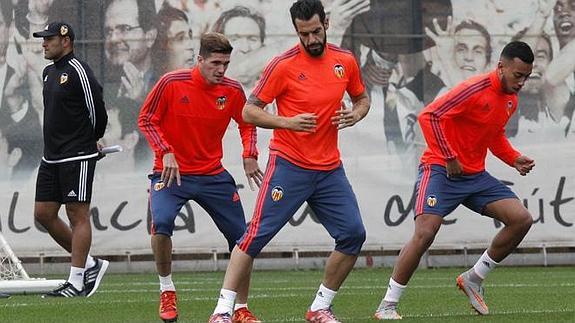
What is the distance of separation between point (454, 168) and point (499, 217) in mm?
620

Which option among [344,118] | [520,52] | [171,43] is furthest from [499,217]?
[171,43]

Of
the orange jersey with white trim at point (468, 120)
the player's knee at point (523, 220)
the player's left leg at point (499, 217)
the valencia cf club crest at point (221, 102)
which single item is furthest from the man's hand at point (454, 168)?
the valencia cf club crest at point (221, 102)

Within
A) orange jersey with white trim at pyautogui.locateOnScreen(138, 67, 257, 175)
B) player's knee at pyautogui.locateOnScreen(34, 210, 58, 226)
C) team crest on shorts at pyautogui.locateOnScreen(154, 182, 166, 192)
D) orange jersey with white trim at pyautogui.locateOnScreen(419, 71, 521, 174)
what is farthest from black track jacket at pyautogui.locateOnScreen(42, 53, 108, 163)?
orange jersey with white trim at pyautogui.locateOnScreen(419, 71, 521, 174)

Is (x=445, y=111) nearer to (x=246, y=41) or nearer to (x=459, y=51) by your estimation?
(x=246, y=41)

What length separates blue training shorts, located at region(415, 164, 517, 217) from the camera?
1138 cm

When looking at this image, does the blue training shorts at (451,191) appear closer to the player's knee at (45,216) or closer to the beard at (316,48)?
the beard at (316,48)

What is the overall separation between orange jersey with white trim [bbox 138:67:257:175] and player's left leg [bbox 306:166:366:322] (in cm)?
106

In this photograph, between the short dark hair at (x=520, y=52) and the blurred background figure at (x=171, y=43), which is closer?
the short dark hair at (x=520, y=52)

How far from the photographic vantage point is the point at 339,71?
9.95 meters

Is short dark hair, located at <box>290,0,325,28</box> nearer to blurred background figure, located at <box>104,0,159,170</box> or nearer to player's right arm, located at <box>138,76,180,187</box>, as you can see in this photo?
player's right arm, located at <box>138,76,180,187</box>

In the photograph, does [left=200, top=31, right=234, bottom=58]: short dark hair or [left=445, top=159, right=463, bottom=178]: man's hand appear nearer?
[left=200, top=31, right=234, bottom=58]: short dark hair

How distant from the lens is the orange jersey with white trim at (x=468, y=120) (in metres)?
11.3

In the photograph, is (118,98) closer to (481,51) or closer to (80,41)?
(80,41)

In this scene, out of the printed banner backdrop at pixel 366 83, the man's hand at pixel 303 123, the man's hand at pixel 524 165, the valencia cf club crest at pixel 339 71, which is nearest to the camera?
the man's hand at pixel 303 123
